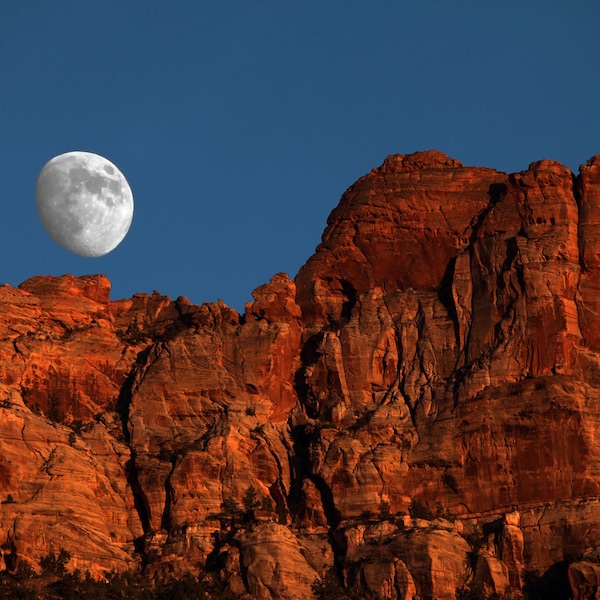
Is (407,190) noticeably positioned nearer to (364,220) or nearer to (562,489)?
(364,220)

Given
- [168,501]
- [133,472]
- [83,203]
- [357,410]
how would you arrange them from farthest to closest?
[83,203] < [357,410] < [133,472] < [168,501]

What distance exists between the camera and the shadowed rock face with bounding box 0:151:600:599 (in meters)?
116

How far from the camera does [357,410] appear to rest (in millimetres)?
124188

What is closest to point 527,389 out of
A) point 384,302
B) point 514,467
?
point 514,467

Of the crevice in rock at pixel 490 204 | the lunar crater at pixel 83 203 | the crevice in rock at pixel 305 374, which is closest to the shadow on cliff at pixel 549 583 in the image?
the crevice in rock at pixel 305 374

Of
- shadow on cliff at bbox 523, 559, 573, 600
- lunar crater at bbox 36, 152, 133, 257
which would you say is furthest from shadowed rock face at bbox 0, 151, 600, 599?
lunar crater at bbox 36, 152, 133, 257

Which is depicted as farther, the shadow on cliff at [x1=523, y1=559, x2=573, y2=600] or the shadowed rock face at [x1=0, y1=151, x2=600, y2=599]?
the shadowed rock face at [x1=0, y1=151, x2=600, y2=599]

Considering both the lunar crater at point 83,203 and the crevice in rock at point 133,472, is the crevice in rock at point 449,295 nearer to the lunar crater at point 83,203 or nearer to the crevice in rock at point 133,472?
the crevice in rock at point 133,472

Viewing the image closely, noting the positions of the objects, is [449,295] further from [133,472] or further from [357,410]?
[133,472]

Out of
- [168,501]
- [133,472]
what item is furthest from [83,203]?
[168,501]

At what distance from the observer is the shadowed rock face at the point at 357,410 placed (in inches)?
4547

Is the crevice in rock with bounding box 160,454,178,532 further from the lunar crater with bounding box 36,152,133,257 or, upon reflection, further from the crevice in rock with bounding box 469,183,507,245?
the crevice in rock with bounding box 469,183,507,245

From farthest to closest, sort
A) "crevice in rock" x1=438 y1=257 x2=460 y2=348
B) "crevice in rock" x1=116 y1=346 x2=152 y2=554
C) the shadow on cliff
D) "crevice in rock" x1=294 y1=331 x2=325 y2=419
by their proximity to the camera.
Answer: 1. "crevice in rock" x1=294 y1=331 x2=325 y2=419
2. "crevice in rock" x1=438 y1=257 x2=460 y2=348
3. "crevice in rock" x1=116 y1=346 x2=152 y2=554
4. the shadow on cliff

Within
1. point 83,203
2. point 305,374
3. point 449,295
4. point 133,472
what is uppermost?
point 83,203
